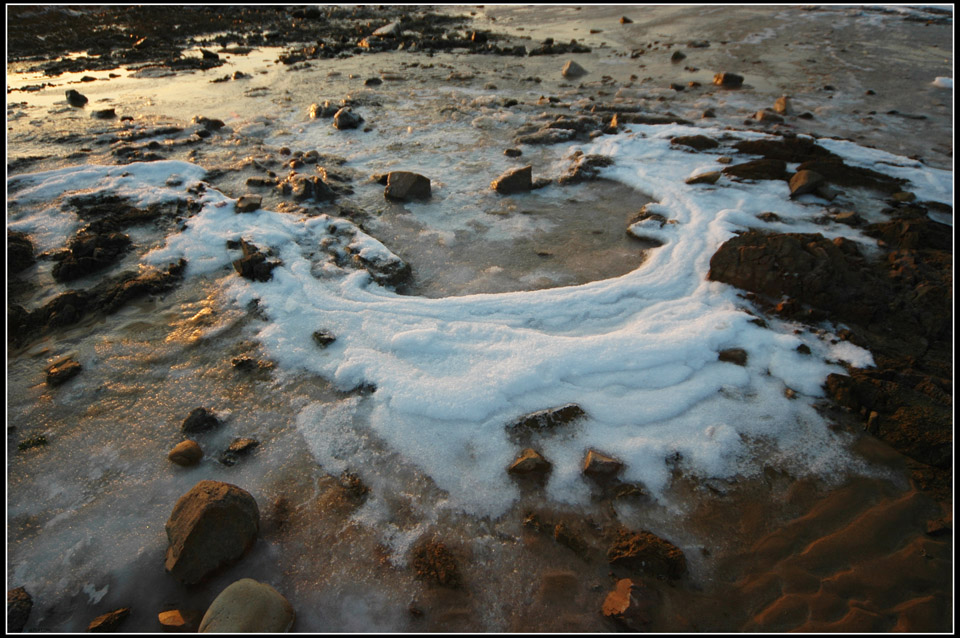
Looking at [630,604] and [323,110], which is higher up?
[323,110]

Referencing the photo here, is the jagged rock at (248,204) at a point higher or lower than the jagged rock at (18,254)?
higher

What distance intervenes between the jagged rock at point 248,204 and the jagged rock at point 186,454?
351cm

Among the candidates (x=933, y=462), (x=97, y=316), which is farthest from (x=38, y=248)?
(x=933, y=462)

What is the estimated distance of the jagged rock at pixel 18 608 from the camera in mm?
2264

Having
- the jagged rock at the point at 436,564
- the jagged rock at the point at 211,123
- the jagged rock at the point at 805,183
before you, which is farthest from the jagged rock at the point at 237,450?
the jagged rock at the point at 211,123

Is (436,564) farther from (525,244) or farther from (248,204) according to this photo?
(248,204)

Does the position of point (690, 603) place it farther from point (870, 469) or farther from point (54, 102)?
point (54, 102)

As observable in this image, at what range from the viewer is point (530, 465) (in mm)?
2896

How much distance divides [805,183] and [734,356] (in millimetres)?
3430

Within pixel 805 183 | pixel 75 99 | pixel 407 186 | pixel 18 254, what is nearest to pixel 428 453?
pixel 407 186

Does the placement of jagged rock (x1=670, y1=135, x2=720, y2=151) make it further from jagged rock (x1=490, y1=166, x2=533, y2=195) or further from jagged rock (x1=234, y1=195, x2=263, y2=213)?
jagged rock (x1=234, y1=195, x2=263, y2=213)

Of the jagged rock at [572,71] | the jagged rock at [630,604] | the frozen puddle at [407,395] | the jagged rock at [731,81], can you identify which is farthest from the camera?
the jagged rock at [572,71]

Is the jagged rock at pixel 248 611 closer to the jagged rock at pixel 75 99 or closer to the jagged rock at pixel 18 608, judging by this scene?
the jagged rock at pixel 18 608

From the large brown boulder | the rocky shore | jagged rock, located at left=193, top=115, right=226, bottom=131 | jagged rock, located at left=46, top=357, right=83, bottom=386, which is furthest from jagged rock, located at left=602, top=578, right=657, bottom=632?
jagged rock, located at left=193, top=115, right=226, bottom=131
